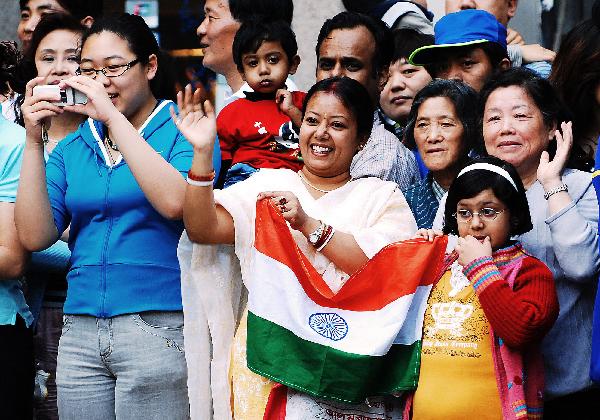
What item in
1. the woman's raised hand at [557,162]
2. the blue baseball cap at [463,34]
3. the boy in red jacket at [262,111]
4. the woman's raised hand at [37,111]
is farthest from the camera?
the blue baseball cap at [463,34]

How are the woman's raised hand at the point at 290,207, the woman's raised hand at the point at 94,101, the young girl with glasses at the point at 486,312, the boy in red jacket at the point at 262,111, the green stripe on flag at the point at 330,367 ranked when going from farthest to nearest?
the boy in red jacket at the point at 262,111, the woman's raised hand at the point at 94,101, the woman's raised hand at the point at 290,207, the green stripe on flag at the point at 330,367, the young girl with glasses at the point at 486,312

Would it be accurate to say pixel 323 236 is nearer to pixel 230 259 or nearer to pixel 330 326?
pixel 330 326

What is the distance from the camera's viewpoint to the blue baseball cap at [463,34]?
5.31m

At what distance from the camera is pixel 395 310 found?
13.1 feet

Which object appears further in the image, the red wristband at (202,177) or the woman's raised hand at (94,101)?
the woman's raised hand at (94,101)

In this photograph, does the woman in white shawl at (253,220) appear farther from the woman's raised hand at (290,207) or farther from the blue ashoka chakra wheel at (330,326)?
the blue ashoka chakra wheel at (330,326)

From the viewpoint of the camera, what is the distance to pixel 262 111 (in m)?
5.18

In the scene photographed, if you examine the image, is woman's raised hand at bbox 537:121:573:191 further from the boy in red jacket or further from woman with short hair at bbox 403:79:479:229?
the boy in red jacket

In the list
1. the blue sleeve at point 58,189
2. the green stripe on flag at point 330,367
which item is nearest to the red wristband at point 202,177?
the green stripe on flag at point 330,367

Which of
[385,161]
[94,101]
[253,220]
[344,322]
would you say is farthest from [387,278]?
[94,101]

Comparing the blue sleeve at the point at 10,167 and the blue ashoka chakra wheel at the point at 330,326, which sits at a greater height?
the blue sleeve at the point at 10,167

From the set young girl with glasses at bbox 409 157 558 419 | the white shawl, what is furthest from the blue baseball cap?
young girl with glasses at bbox 409 157 558 419

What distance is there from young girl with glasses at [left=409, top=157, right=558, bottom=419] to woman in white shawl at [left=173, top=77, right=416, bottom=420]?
0.28 m

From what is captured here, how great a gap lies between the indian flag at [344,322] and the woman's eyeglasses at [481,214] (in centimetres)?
12
